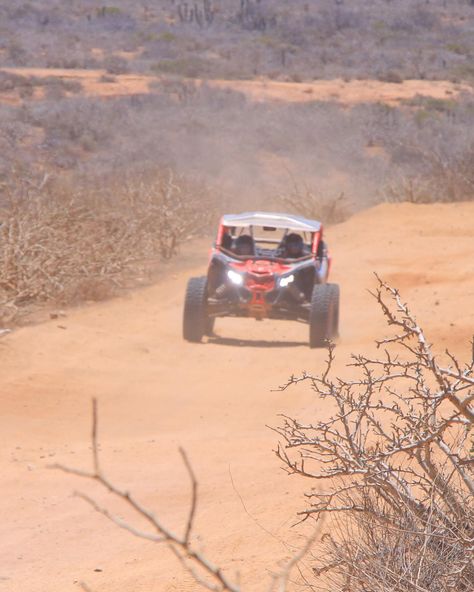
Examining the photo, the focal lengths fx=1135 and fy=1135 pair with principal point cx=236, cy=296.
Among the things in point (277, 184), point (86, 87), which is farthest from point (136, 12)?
point (277, 184)

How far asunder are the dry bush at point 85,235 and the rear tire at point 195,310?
1857mm

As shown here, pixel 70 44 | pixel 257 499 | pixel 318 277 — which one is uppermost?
pixel 257 499

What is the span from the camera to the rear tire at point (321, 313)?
428 inches

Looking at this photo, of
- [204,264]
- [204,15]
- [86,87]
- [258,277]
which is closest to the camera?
[258,277]

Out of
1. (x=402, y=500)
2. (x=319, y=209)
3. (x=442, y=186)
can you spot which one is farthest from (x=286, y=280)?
(x=442, y=186)

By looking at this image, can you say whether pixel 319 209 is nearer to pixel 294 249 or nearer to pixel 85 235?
pixel 85 235

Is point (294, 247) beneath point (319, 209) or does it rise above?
above

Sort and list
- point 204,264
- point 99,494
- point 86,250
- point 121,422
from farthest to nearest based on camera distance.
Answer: point 204,264 < point 86,250 < point 121,422 < point 99,494

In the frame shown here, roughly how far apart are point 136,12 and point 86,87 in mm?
20061

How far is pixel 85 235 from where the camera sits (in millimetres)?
14492

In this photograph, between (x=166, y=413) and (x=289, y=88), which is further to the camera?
(x=289, y=88)

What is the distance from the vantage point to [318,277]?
37.5 ft

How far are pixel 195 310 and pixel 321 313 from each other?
4.21 ft

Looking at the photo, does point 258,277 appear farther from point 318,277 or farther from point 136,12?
point 136,12
